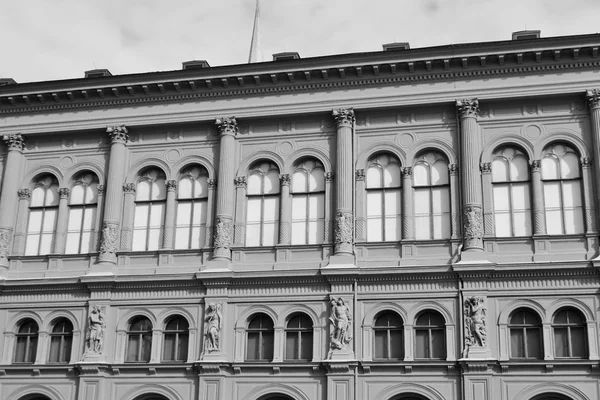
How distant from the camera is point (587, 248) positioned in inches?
1090

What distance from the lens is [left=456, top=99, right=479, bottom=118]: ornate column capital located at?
97.4 ft

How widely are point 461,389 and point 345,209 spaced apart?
739cm

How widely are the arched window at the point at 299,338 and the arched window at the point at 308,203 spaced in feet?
9.71

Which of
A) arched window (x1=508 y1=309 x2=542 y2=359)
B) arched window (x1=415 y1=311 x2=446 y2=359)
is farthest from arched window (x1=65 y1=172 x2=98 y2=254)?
arched window (x1=508 y1=309 x2=542 y2=359)

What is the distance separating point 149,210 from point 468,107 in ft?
41.8

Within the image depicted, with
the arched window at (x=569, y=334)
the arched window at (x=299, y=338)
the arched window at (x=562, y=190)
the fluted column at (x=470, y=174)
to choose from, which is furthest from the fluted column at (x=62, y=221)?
the arched window at (x=569, y=334)

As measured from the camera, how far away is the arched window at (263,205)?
3069 centimetres

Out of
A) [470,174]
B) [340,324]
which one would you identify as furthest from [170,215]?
[470,174]

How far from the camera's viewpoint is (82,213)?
107 ft

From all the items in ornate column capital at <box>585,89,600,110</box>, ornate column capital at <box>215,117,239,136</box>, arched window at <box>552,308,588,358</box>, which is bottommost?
arched window at <box>552,308,588,358</box>

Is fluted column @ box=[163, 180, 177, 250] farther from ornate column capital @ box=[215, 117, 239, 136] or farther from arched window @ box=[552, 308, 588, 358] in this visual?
arched window @ box=[552, 308, 588, 358]

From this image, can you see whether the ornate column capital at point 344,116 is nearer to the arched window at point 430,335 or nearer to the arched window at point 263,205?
the arched window at point 263,205

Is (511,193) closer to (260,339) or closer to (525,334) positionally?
(525,334)

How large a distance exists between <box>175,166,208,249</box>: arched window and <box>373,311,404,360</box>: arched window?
7.34m
